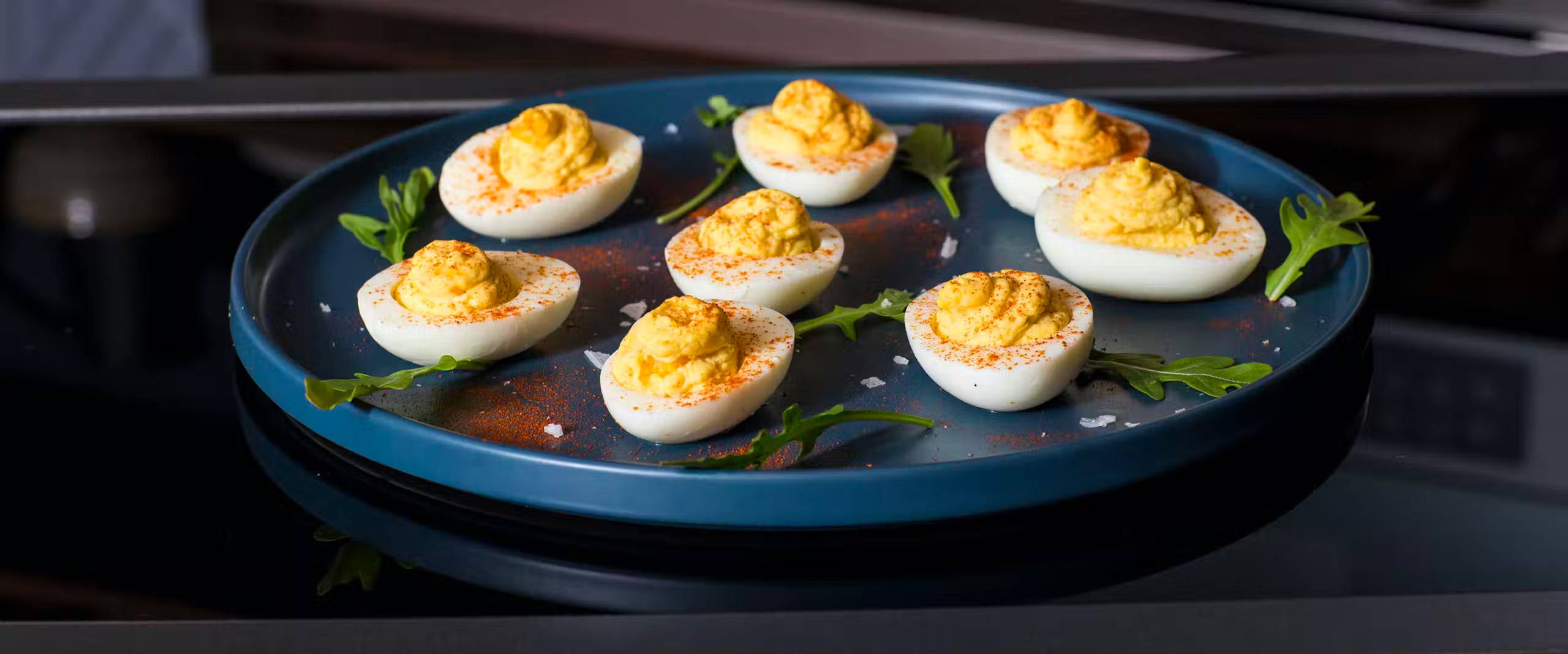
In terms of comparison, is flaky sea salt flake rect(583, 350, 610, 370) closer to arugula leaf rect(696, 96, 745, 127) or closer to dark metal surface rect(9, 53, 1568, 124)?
arugula leaf rect(696, 96, 745, 127)

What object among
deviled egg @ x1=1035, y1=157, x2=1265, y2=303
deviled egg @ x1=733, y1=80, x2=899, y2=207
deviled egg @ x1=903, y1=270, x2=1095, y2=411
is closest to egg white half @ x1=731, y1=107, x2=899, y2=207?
deviled egg @ x1=733, y1=80, x2=899, y2=207

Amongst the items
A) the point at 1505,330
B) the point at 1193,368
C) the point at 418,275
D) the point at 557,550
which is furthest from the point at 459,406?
the point at 1505,330

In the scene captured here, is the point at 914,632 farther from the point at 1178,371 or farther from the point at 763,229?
the point at 763,229

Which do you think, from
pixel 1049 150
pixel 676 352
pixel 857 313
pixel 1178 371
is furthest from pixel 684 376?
pixel 1049 150

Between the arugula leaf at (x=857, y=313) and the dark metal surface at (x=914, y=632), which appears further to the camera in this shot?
the arugula leaf at (x=857, y=313)

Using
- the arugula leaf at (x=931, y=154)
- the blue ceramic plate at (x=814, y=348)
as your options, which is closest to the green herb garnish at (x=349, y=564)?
the blue ceramic plate at (x=814, y=348)

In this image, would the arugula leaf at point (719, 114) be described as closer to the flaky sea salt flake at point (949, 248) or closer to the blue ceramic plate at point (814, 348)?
the blue ceramic plate at point (814, 348)
